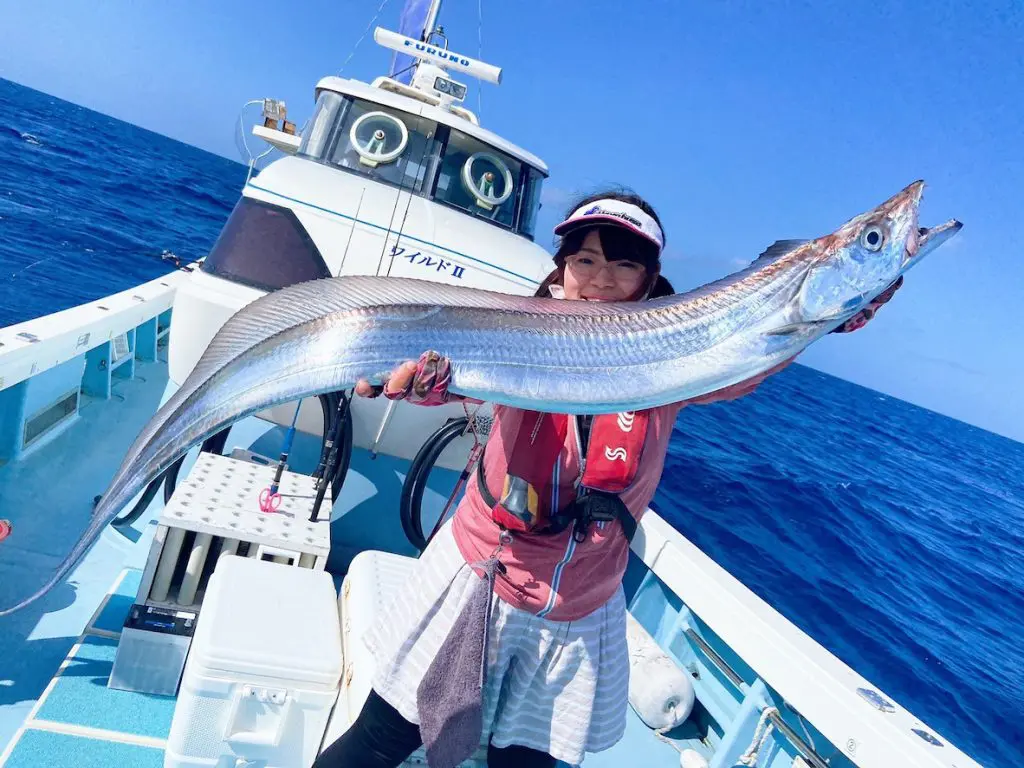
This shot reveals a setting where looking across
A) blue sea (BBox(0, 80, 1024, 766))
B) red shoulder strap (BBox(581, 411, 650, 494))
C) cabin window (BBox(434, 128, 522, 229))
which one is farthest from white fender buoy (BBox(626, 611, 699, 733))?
blue sea (BBox(0, 80, 1024, 766))

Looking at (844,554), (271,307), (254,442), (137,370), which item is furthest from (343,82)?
(844,554)

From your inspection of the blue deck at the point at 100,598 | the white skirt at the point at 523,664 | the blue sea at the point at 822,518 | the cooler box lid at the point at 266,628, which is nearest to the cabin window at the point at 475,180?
the blue deck at the point at 100,598

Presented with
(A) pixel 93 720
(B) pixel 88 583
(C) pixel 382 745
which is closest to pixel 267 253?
(B) pixel 88 583

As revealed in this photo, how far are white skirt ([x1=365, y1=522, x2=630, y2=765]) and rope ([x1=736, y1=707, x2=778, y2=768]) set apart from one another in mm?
2095

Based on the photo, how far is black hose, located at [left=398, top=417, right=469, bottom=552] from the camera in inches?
188

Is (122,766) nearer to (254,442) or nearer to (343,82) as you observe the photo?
(254,442)

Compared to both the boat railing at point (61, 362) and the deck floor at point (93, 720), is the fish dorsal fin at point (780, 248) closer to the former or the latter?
the deck floor at point (93, 720)

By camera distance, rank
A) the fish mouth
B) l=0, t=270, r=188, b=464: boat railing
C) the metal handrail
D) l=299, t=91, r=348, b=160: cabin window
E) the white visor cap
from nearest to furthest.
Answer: the fish mouth
the white visor cap
the metal handrail
l=0, t=270, r=188, b=464: boat railing
l=299, t=91, r=348, b=160: cabin window

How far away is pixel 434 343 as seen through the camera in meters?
1.93

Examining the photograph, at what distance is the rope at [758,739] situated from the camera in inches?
152

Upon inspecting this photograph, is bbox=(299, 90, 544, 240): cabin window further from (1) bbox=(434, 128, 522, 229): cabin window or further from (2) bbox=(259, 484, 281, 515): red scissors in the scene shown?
(2) bbox=(259, 484, 281, 515): red scissors

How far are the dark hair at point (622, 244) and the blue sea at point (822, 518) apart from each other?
8572 millimetres

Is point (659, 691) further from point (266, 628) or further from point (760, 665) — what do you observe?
point (266, 628)

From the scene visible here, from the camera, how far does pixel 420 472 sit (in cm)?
480
